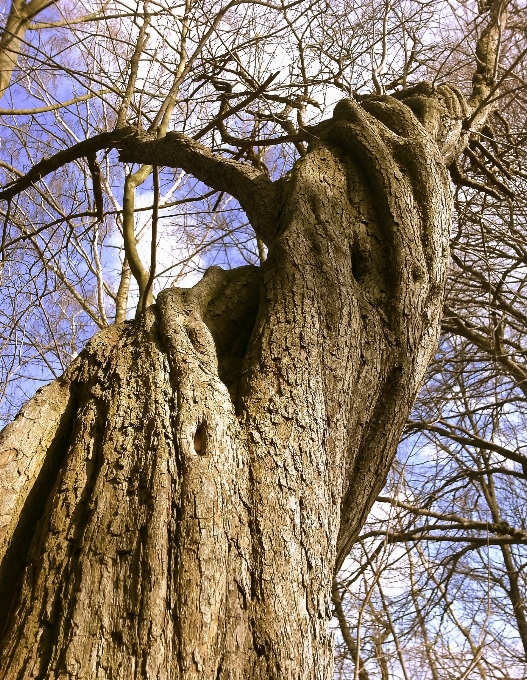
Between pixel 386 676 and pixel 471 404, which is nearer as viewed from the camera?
pixel 386 676

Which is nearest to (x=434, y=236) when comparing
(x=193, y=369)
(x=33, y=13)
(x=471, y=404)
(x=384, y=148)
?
(x=384, y=148)

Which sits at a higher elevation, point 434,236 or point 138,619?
point 434,236

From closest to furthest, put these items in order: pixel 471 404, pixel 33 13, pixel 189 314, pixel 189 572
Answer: pixel 189 572, pixel 189 314, pixel 33 13, pixel 471 404

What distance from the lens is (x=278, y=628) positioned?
976mm

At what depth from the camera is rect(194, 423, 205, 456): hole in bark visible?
114cm

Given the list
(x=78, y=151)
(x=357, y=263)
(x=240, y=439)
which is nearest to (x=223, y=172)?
(x=357, y=263)

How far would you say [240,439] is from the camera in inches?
46.7

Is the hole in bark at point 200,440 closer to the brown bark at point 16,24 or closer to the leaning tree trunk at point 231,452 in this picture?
the leaning tree trunk at point 231,452

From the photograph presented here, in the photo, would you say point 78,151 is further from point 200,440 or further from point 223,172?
point 200,440

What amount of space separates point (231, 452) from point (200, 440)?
7cm

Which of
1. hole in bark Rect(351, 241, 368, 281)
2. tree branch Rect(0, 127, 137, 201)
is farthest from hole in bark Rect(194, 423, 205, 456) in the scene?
tree branch Rect(0, 127, 137, 201)

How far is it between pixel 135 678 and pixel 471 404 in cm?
436

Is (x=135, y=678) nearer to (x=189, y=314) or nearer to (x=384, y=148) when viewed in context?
(x=189, y=314)

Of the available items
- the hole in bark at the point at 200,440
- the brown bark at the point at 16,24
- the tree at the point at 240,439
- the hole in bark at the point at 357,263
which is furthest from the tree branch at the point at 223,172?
the brown bark at the point at 16,24
